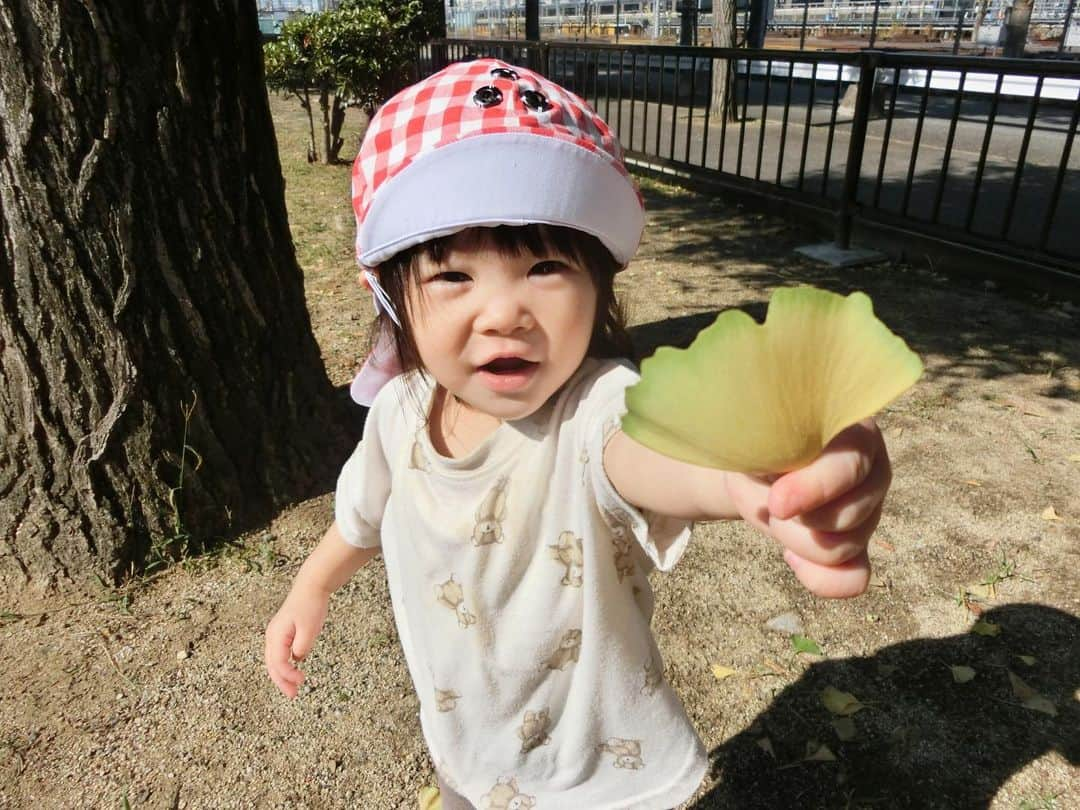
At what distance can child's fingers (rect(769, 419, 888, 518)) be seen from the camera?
0.68 metres

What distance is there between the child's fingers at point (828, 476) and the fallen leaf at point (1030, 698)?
2275 mm

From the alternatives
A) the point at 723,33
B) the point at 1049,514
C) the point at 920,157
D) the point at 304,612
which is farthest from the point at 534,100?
the point at 723,33

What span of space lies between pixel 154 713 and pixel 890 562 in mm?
2565

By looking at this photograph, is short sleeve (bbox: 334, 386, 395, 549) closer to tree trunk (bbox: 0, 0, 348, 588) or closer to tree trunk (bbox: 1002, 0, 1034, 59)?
tree trunk (bbox: 0, 0, 348, 588)

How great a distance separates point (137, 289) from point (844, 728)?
2.48 metres

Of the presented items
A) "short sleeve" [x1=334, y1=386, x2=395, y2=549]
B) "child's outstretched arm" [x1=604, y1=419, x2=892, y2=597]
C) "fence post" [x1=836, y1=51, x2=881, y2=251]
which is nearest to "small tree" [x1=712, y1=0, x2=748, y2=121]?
"fence post" [x1=836, y1=51, x2=881, y2=251]

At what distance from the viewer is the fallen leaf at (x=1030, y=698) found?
8.04 feet

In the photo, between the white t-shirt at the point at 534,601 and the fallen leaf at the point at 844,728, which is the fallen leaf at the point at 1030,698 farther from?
the white t-shirt at the point at 534,601

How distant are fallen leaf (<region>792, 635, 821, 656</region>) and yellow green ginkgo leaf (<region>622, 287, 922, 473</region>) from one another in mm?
2246

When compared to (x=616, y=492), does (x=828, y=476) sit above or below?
above

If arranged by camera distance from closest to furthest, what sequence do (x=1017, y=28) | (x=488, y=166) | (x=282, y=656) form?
(x=488, y=166) < (x=282, y=656) < (x=1017, y=28)

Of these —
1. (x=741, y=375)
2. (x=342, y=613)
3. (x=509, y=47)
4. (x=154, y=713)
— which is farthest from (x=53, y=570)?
(x=509, y=47)

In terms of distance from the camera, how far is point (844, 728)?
2.41 m

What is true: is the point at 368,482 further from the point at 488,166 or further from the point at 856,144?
the point at 856,144
